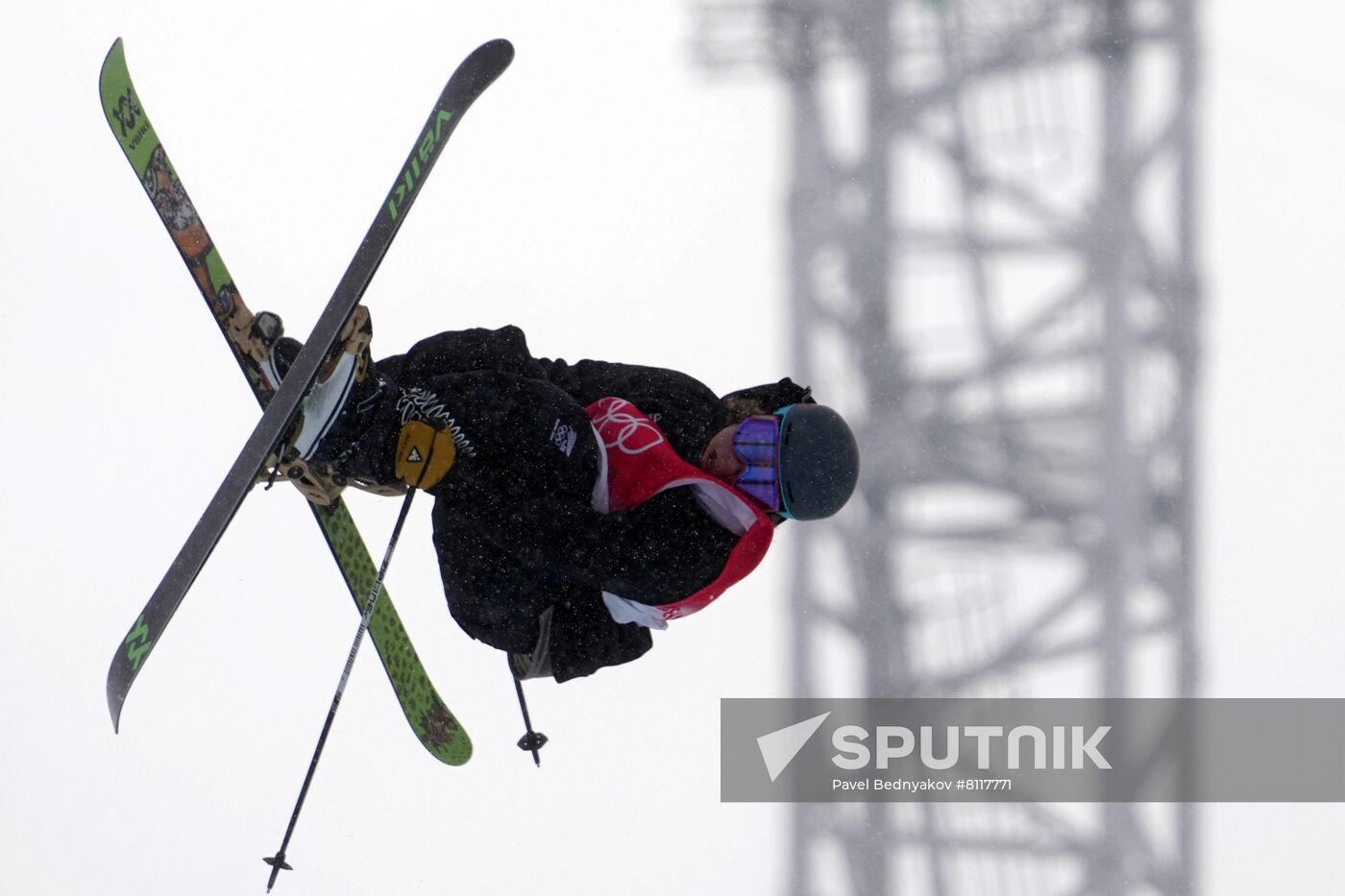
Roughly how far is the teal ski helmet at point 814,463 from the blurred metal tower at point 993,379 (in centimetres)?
159

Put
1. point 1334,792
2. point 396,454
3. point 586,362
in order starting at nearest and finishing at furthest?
point 396,454 → point 586,362 → point 1334,792

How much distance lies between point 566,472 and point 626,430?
6.1 inches

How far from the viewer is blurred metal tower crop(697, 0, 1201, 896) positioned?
3521 millimetres

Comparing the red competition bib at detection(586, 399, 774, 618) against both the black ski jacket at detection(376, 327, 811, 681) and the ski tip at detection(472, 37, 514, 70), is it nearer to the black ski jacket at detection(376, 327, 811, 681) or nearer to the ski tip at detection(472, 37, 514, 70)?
the black ski jacket at detection(376, 327, 811, 681)

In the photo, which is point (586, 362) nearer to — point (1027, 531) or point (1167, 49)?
point (1027, 531)

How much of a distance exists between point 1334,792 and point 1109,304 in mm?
1510

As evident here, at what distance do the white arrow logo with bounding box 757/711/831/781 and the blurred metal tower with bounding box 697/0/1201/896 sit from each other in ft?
0.35

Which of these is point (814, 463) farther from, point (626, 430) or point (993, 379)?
point (993, 379)

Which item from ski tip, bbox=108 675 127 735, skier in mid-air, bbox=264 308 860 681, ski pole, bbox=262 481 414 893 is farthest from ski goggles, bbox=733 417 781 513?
ski tip, bbox=108 675 127 735

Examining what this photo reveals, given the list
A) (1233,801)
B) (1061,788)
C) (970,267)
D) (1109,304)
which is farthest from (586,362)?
(1233,801)

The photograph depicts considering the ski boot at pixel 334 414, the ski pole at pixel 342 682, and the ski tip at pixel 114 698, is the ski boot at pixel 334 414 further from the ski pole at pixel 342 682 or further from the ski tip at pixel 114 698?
the ski tip at pixel 114 698

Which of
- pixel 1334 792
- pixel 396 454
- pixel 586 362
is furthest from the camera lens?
pixel 1334 792

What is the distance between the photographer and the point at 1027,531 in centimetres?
368

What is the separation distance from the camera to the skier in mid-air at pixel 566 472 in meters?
1.80
